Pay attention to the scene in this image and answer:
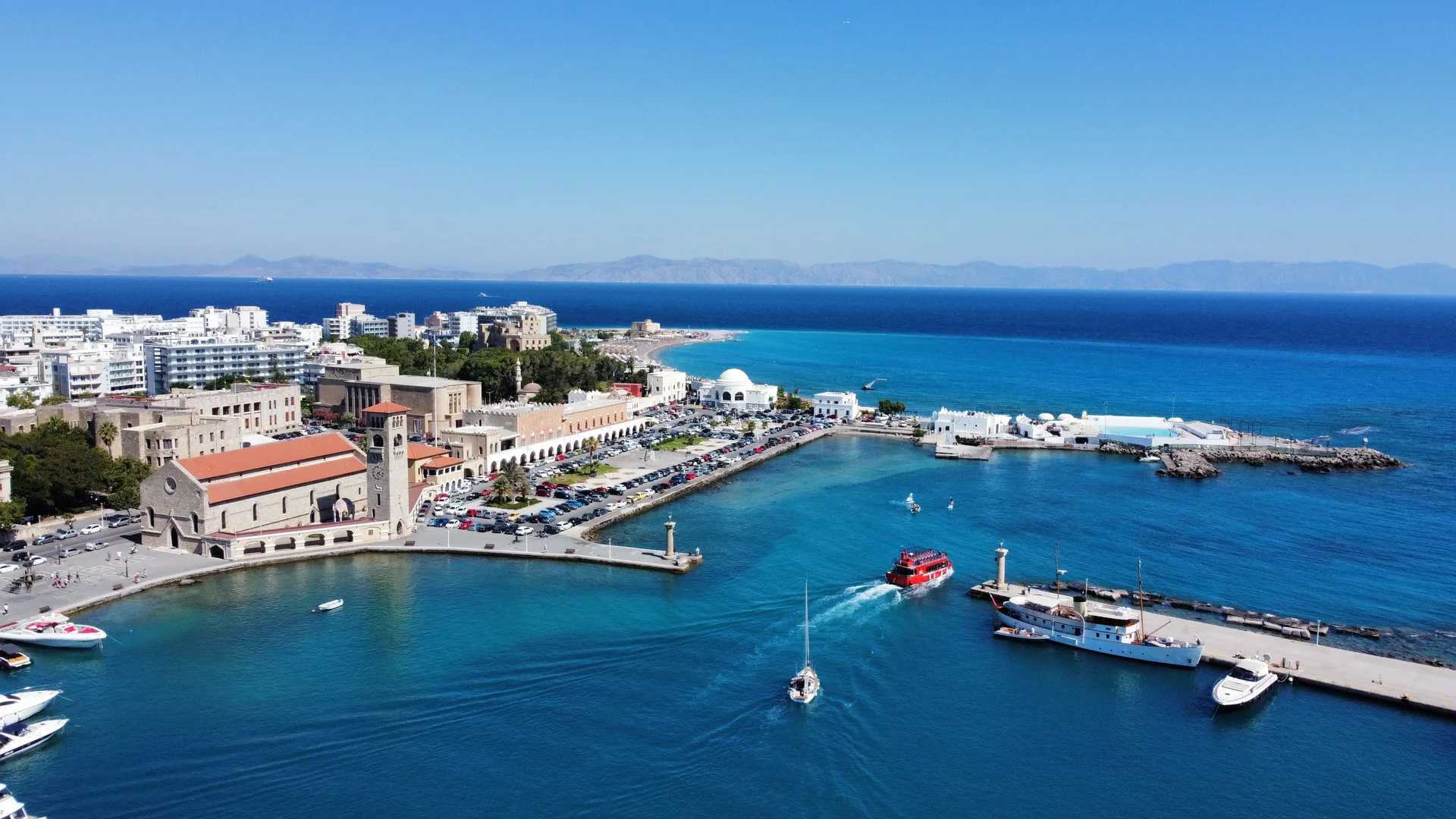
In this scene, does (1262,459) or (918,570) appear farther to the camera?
(1262,459)

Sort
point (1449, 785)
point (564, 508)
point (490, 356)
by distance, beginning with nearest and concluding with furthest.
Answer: point (1449, 785), point (564, 508), point (490, 356)

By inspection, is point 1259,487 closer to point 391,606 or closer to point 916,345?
point 391,606

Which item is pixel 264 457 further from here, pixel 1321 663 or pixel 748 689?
pixel 1321 663

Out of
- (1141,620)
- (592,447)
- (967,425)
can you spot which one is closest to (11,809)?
(1141,620)

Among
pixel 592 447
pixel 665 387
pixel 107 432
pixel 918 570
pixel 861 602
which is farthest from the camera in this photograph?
pixel 665 387

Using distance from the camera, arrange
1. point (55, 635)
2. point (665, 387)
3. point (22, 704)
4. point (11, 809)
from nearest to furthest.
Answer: point (11, 809), point (22, 704), point (55, 635), point (665, 387)

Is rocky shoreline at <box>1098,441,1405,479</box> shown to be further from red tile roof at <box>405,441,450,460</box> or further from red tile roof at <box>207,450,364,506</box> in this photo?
red tile roof at <box>207,450,364,506</box>

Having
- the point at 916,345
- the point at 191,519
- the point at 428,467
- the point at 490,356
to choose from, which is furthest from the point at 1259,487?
the point at 916,345
